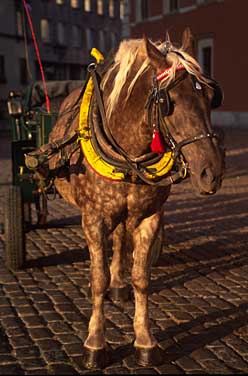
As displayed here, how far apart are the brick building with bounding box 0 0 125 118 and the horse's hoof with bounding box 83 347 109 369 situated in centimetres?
3065

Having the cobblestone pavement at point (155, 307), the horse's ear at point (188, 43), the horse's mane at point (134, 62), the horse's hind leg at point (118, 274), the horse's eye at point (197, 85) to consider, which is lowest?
the cobblestone pavement at point (155, 307)

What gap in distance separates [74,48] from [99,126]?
46.6 m

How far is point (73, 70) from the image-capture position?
4906 cm

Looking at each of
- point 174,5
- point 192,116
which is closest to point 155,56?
point 192,116

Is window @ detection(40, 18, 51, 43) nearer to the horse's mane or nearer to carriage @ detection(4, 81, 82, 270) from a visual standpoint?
carriage @ detection(4, 81, 82, 270)

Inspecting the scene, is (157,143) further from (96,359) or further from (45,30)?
(45,30)

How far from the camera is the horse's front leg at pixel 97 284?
3465 mm

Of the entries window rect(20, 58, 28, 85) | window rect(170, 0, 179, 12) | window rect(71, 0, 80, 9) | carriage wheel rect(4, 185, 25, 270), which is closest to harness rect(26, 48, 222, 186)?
carriage wheel rect(4, 185, 25, 270)

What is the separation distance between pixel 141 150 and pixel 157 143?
10.8 inches

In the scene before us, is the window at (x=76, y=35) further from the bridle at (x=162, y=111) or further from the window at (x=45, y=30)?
the bridle at (x=162, y=111)

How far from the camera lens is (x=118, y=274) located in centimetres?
482

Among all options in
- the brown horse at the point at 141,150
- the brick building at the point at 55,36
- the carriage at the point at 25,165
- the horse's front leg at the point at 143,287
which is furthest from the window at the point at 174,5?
the horse's front leg at the point at 143,287

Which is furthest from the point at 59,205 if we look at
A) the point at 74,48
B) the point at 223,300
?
the point at 74,48

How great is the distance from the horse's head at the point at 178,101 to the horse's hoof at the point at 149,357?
131cm
